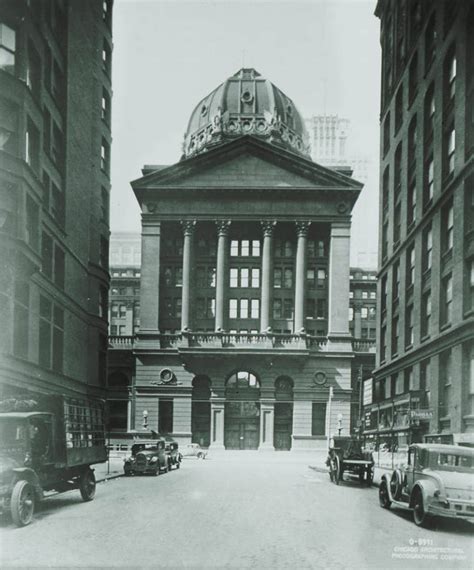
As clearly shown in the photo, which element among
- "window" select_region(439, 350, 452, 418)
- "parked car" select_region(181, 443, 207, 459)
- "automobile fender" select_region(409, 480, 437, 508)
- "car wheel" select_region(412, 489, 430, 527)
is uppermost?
"window" select_region(439, 350, 452, 418)

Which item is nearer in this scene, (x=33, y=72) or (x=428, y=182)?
(x=33, y=72)

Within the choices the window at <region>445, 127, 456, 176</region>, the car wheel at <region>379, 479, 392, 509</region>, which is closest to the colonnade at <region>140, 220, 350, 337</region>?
the window at <region>445, 127, 456, 176</region>

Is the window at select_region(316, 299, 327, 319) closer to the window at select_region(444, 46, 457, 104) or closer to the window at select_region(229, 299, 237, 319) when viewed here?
the window at select_region(229, 299, 237, 319)

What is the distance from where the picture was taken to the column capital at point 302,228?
226 ft

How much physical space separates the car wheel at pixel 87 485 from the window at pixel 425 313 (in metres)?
14.5

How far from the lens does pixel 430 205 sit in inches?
1039

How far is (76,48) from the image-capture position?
2206 cm

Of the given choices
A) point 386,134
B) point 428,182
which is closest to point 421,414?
point 428,182

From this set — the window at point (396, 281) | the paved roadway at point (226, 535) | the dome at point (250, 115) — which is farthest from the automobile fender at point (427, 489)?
the dome at point (250, 115)

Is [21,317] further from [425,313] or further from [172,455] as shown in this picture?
[172,455]

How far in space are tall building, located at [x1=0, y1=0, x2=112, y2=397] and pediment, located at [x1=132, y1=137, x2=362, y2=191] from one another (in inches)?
1627

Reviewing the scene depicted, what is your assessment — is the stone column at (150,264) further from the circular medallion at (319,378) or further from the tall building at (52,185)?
the tall building at (52,185)

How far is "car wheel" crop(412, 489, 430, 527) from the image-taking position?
1586 cm

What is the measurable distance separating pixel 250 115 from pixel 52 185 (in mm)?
62164
